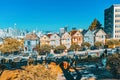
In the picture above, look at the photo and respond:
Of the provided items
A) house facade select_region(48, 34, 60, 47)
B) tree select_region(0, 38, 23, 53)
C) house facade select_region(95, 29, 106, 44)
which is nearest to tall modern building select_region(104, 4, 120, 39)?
house facade select_region(95, 29, 106, 44)

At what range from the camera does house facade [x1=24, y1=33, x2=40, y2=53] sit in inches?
2549

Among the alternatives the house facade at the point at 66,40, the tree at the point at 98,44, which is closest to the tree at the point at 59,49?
the house facade at the point at 66,40

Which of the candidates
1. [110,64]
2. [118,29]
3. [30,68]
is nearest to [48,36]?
[118,29]

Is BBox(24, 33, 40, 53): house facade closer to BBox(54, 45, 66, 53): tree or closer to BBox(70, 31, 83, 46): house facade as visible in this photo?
BBox(54, 45, 66, 53): tree

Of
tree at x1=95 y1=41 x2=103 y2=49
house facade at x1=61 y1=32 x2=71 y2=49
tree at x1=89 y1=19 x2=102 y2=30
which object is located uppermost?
tree at x1=89 y1=19 x2=102 y2=30

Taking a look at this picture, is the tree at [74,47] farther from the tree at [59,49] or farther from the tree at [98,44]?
the tree at [98,44]

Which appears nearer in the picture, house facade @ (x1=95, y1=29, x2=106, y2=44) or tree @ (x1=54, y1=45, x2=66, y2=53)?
tree @ (x1=54, y1=45, x2=66, y2=53)

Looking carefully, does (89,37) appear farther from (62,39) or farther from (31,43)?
(31,43)

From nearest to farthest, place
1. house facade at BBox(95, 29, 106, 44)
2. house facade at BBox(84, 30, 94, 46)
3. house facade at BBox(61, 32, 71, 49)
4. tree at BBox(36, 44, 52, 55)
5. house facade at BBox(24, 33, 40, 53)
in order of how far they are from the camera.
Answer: tree at BBox(36, 44, 52, 55) < house facade at BBox(24, 33, 40, 53) < house facade at BBox(61, 32, 71, 49) < house facade at BBox(84, 30, 94, 46) < house facade at BBox(95, 29, 106, 44)

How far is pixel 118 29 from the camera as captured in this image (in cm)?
8419

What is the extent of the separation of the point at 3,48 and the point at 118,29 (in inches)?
1388

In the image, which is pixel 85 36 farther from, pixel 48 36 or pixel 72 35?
pixel 48 36

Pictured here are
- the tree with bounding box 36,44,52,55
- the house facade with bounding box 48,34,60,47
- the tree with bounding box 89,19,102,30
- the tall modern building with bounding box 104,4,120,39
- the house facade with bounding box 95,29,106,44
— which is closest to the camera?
the tree with bounding box 36,44,52,55

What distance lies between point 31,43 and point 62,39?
6.27 metres
